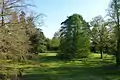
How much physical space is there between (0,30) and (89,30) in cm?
5688

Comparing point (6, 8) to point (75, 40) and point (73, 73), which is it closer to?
point (73, 73)

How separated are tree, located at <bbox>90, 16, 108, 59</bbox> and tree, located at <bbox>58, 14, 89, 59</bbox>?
397 centimetres

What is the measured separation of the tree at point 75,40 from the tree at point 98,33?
3969 mm

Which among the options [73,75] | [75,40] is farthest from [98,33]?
[73,75]

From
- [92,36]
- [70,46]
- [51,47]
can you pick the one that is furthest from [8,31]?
[51,47]

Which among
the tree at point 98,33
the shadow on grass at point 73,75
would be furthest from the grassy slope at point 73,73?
the tree at point 98,33

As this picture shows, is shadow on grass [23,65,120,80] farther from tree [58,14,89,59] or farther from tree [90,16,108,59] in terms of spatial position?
tree [90,16,108,59]

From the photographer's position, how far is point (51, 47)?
9188 centimetres

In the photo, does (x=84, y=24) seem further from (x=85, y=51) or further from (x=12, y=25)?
(x=12, y=25)

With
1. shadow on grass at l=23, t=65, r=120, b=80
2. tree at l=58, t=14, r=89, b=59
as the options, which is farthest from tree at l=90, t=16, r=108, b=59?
shadow on grass at l=23, t=65, r=120, b=80

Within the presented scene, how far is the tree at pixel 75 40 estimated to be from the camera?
2489 inches

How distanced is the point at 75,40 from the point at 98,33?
839 cm

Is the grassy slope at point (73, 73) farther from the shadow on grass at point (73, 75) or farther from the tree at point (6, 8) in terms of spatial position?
the tree at point (6, 8)

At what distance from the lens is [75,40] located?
63.5 metres
